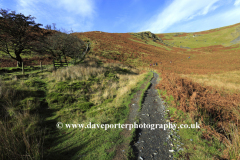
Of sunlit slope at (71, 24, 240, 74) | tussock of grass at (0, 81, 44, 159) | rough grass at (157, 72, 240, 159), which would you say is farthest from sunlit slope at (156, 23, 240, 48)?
tussock of grass at (0, 81, 44, 159)

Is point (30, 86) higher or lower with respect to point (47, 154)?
higher

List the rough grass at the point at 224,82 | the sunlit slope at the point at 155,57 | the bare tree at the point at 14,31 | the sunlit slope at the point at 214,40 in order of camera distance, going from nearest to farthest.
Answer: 1. the rough grass at the point at 224,82
2. the bare tree at the point at 14,31
3. the sunlit slope at the point at 155,57
4. the sunlit slope at the point at 214,40

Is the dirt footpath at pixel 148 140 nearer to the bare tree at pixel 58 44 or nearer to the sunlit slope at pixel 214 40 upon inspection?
the bare tree at pixel 58 44

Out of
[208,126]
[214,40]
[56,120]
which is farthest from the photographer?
[214,40]

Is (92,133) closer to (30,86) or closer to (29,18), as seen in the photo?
(30,86)

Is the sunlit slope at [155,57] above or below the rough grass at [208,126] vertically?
above

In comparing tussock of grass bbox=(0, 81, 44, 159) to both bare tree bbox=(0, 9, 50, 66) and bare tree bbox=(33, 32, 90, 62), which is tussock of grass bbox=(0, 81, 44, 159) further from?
bare tree bbox=(0, 9, 50, 66)

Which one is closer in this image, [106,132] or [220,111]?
[106,132]

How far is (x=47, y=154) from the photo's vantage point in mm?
2967

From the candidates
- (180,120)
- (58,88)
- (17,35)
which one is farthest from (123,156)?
(17,35)

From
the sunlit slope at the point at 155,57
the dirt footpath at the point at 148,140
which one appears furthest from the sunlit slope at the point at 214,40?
the dirt footpath at the point at 148,140

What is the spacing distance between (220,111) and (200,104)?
984 mm

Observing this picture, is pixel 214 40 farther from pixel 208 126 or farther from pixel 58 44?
pixel 58 44

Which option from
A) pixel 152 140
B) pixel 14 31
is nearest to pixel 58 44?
pixel 14 31
